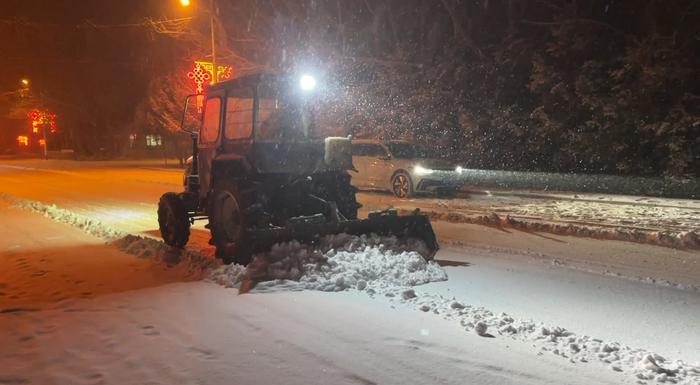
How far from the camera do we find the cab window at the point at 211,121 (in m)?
9.02

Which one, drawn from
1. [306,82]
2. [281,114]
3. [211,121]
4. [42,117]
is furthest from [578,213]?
[42,117]

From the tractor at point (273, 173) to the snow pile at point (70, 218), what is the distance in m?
3.60

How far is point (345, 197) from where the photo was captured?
9297 mm

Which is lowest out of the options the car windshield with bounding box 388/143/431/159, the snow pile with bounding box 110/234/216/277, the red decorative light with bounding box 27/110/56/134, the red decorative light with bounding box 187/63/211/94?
the snow pile with bounding box 110/234/216/277

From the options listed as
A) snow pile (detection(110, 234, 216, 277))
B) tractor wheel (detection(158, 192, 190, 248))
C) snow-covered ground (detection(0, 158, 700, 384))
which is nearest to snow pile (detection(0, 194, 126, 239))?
snow pile (detection(110, 234, 216, 277))

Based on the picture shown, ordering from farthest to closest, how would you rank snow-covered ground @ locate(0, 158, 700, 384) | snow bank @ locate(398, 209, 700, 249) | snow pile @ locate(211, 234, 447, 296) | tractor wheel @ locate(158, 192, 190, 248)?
snow bank @ locate(398, 209, 700, 249)
tractor wheel @ locate(158, 192, 190, 248)
snow pile @ locate(211, 234, 447, 296)
snow-covered ground @ locate(0, 158, 700, 384)

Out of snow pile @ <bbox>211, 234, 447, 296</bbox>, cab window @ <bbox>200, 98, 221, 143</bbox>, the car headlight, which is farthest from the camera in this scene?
the car headlight

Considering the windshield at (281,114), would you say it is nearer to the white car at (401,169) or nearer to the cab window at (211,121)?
the cab window at (211,121)

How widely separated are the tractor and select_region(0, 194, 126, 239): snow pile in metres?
3.60

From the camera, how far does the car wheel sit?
19.3m

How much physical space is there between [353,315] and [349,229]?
7.46ft

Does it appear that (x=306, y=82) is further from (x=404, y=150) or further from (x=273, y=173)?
(x=404, y=150)

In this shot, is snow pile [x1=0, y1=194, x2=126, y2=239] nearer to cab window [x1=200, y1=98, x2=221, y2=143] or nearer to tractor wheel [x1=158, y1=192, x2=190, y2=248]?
tractor wheel [x1=158, y1=192, x2=190, y2=248]

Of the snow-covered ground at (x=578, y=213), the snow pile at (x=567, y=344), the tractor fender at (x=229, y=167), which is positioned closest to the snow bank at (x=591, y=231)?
the snow-covered ground at (x=578, y=213)
